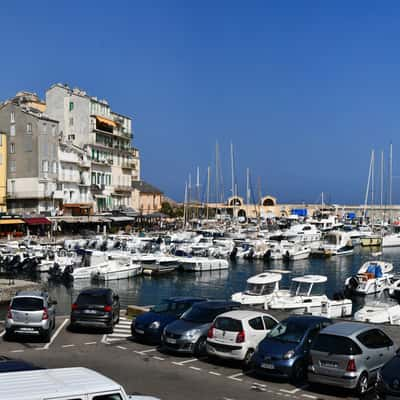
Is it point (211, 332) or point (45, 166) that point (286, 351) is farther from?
point (45, 166)

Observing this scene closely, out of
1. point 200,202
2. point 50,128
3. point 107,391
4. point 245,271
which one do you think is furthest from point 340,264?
point 107,391

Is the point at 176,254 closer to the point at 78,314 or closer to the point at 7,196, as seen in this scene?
the point at 7,196

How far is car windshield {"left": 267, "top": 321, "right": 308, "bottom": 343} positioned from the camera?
1527 cm

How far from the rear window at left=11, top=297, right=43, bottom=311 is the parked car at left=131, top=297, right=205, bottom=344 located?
3128 mm

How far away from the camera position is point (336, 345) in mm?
13727

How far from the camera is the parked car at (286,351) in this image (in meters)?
14.6

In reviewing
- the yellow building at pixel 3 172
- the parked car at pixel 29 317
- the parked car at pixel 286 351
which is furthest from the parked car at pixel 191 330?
the yellow building at pixel 3 172

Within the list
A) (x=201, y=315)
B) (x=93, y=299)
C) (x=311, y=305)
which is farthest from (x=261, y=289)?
(x=201, y=315)

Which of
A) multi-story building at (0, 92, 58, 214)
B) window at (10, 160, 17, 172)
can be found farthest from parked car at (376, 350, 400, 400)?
window at (10, 160, 17, 172)

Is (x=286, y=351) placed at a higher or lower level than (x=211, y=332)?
lower

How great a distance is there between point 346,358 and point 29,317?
33.9 feet

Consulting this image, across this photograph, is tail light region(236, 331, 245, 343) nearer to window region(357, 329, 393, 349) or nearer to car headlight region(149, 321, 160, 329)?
window region(357, 329, 393, 349)

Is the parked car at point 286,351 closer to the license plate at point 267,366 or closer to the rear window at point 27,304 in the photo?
the license plate at point 267,366

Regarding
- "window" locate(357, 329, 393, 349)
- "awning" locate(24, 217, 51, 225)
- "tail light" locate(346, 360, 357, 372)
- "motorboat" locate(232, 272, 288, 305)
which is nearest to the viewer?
"tail light" locate(346, 360, 357, 372)
